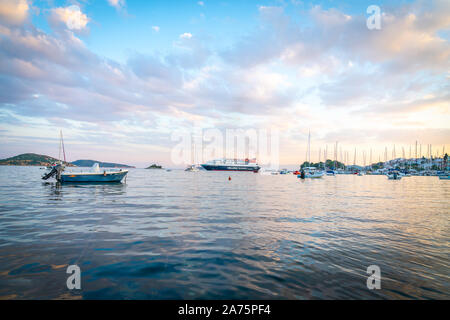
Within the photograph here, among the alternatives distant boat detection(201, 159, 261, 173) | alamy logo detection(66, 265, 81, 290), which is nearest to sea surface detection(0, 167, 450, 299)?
alamy logo detection(66, 265, 81, 290)

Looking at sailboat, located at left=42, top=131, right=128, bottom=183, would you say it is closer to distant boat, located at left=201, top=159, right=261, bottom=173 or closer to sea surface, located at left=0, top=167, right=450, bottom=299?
sea surface, located at left=0, top=167, right=450, bottom=299

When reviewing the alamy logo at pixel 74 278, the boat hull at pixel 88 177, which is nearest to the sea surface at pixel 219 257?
the alamy logo at pixel 74 278

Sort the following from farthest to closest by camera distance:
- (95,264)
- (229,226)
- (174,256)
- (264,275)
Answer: (229,226)
(174,256)
(95,264)
(264,275)

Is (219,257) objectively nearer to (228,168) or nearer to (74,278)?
(74,278)

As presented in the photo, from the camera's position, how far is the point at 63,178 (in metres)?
38.4

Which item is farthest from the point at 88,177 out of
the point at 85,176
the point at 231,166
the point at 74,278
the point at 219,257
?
the point at 231,166

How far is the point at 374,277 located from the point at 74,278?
772cm

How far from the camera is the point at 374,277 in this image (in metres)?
6.00

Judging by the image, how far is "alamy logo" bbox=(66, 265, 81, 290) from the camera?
17.4ft

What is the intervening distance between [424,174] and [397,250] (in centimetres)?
19161

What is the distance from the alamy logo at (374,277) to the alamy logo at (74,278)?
6.98 m

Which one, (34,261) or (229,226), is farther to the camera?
(229,226)
